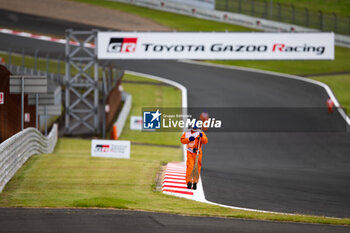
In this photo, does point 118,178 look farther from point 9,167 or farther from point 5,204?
point 5,204

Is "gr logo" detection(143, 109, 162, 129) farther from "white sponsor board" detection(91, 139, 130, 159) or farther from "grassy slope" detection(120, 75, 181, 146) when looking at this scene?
"grassy slope" detection(120, 75, 181, 146)

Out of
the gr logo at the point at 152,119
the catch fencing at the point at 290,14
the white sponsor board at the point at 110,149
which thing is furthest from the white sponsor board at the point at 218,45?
the catch fencing at the point at 290,14

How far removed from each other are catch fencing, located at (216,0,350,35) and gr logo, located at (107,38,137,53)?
94.1 ft

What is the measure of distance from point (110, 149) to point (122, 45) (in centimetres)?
899

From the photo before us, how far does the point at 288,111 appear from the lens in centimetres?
3369

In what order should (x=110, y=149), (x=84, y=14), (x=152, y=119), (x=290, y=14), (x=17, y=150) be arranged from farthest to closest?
1. (x=84, y=14)
2. (x=290, y=14)
3. (x=110, y=149)
4. (x=17, y=150)
5. (x=152, y=119)

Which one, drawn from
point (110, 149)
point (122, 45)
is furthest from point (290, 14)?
point (110, 149)

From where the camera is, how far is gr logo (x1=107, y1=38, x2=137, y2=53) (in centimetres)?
2961

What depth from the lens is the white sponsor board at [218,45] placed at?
29484mm

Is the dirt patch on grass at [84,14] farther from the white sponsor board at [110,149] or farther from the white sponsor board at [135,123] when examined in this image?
the white sponsor board at [110,149]

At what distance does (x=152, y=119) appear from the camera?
12.8 m

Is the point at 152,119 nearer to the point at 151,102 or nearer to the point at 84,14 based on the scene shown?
the point at 151,102

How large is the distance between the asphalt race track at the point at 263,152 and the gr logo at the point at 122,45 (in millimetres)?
5902

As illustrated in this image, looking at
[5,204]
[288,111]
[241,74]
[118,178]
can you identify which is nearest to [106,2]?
[241,74]
